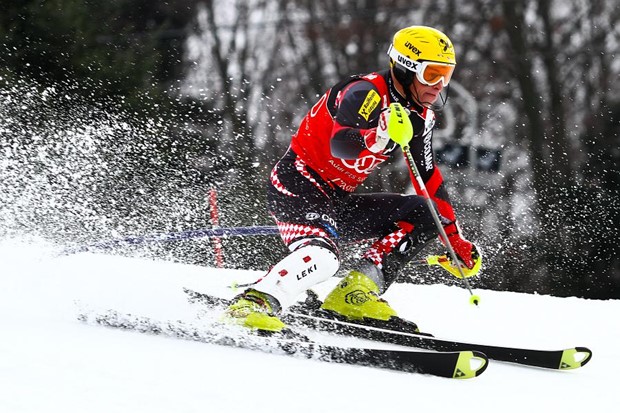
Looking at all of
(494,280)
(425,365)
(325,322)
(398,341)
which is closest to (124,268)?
(325,322)

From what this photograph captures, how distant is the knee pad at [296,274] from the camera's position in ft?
12.7

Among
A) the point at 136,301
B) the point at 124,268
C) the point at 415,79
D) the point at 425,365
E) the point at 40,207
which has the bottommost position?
the point at 425,365

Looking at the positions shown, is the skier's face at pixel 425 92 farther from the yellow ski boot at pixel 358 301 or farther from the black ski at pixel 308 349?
the black ski at pixel 308 349

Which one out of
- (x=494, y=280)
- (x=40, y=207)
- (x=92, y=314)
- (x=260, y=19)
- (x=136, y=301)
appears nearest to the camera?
(x=92, y=314)

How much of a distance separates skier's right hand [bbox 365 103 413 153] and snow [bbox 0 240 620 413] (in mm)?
987

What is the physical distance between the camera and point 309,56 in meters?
14.2

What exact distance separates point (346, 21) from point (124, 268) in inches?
375

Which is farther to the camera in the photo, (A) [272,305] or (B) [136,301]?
(B) [136,301]

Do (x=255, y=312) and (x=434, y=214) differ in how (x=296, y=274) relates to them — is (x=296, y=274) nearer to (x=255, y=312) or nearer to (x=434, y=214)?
(x=255, y=312)

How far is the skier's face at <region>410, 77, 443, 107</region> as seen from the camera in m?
4.26

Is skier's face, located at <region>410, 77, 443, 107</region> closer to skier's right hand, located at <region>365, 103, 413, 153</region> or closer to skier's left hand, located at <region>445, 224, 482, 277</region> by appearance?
skier's right hand, located at <region>365, 103, 413, 153</region>

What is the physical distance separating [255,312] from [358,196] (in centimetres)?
107

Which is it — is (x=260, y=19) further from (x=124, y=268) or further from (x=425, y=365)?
(x=425, y=365)

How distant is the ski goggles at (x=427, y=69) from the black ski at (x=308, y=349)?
1.32 metres
